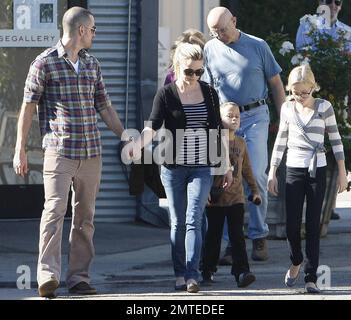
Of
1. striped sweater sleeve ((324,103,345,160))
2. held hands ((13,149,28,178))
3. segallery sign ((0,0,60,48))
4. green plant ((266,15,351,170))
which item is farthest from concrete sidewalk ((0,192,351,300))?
segallery sign ((0,0,60,48))

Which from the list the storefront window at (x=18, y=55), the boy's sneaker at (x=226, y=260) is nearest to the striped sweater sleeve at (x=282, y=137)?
the boy's sneaker at (x=226, y=260)

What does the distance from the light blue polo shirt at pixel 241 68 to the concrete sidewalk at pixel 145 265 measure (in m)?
1.36

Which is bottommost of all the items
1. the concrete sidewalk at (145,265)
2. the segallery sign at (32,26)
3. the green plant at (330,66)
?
the concrete sidewalk at (145,265)

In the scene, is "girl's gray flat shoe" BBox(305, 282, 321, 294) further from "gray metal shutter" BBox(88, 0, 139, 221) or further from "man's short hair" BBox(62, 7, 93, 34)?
"gray metal shutter" BBox(88, 0, 139, 221)

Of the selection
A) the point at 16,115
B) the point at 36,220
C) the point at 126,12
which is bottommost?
the point at 36,220

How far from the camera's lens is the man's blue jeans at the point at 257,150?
10.4 meters

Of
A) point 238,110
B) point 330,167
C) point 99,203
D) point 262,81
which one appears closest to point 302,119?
point 238,110

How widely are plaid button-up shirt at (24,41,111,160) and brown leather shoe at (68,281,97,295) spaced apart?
88cm

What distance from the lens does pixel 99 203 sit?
42.1 ft

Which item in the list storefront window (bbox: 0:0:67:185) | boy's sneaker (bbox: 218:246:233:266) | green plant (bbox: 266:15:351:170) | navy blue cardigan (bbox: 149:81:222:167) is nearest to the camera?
navy blue cardigan (bbox: 149:81:222:167)

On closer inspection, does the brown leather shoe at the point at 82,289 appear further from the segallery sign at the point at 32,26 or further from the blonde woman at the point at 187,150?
the segallery sign at the point at 32,26

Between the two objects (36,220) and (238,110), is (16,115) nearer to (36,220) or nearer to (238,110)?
(36,220)

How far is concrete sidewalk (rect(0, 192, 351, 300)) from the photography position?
29.7ft
